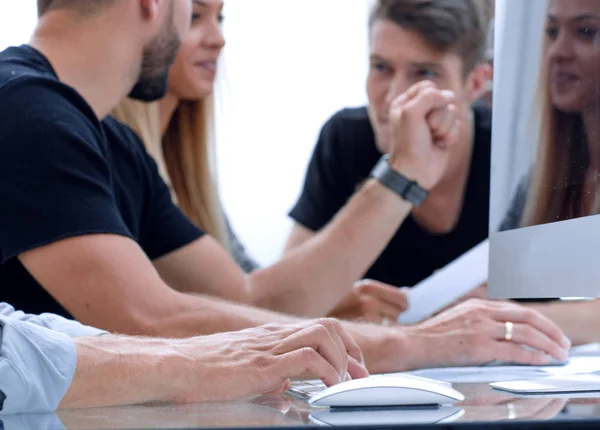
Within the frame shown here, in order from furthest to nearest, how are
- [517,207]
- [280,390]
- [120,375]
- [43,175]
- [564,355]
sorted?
[564,355]
[43,175]
[517,207]
[280,390]
[120,375]

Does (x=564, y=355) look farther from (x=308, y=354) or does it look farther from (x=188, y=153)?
(x=188, y=153)

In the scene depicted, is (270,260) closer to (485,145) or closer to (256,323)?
(485,145)

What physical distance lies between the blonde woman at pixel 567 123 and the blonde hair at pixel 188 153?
48.1 inches

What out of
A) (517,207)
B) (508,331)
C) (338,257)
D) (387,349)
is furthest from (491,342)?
(338,257)

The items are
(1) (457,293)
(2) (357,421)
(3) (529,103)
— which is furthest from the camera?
(1) (457,293)

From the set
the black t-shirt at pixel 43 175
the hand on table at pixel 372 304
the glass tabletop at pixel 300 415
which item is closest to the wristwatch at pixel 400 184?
the hand on table at pixel 372 304

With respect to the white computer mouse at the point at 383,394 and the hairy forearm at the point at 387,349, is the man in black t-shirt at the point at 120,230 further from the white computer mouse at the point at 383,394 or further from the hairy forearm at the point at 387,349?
the white computer mouse at the point at 383,394

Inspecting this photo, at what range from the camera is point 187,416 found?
63cm

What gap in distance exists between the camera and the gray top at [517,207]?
0.94 meters

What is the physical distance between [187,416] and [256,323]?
574 millimetres

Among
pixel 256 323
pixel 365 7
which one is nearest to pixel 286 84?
pixel 365 7

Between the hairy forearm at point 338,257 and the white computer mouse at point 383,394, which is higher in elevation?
the white computer mouse at point 383,394

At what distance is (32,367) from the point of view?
2.18 feet

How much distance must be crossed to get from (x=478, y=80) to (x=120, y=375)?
1.67 m
